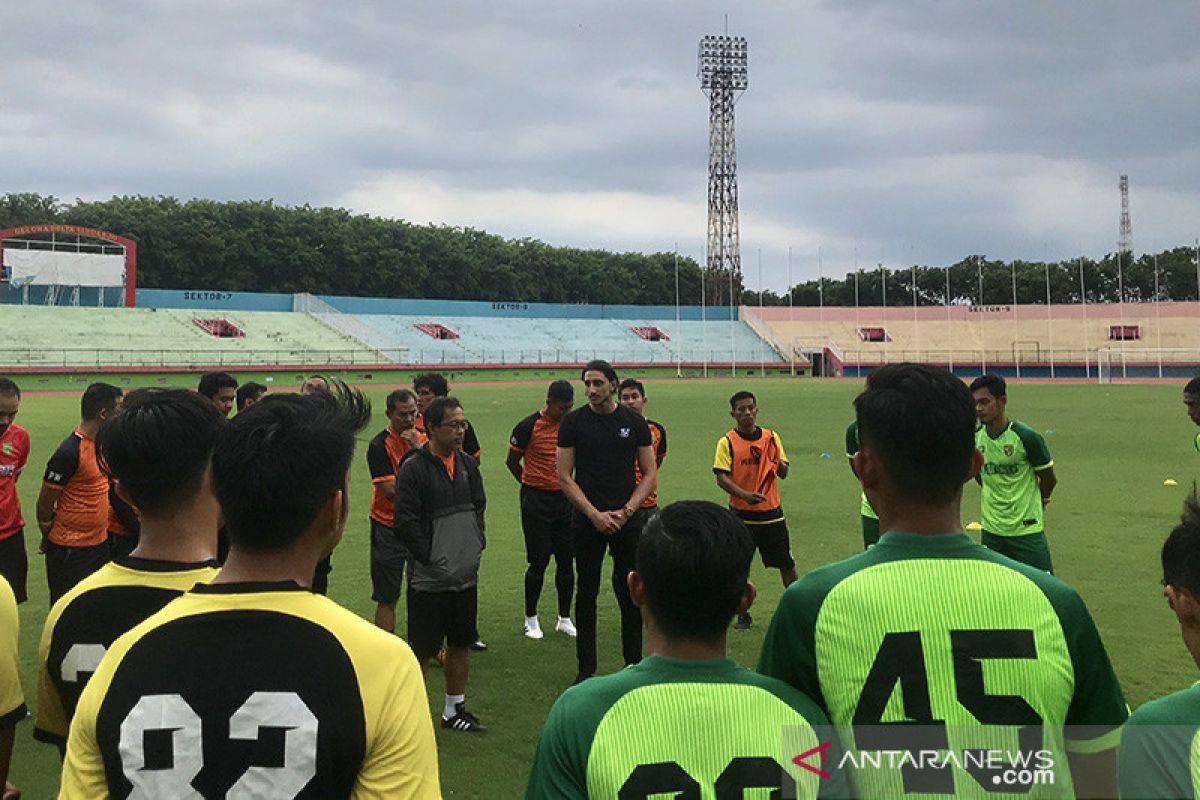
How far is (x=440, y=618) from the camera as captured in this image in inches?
210

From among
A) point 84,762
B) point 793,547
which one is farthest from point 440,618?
point 793,547

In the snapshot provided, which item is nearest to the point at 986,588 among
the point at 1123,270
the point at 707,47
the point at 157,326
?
the point at 157,326

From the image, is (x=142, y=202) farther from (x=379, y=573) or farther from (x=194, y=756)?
(x=194, y=756)

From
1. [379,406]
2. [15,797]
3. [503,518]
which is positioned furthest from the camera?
[379,406]

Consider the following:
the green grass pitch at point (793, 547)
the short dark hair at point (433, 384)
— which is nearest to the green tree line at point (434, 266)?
the green grass pitch at point (793, 547)

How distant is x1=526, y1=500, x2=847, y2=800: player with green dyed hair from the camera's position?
1865 millimetres

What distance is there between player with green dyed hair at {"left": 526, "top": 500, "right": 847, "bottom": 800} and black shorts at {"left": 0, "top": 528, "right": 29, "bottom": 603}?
564 cm

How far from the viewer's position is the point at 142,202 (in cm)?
7044

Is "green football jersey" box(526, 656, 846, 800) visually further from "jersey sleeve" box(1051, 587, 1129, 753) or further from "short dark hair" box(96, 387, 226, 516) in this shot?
"short dark hair" box(96, 387, 226, 516)

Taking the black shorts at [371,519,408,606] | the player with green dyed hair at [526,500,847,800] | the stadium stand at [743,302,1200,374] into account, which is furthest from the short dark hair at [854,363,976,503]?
the stadium stand at [743,302,1200,374]

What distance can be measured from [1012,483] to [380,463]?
4650 mm

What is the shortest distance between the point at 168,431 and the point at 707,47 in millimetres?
77771

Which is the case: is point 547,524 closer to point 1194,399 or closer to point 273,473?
point 1194,399

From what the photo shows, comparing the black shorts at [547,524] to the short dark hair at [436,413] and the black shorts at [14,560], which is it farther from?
the black shorts at [14,560]
